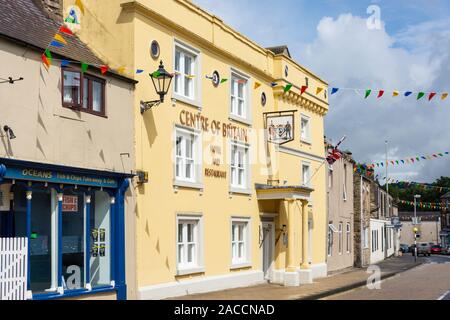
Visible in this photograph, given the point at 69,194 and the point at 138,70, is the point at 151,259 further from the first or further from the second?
the point at 138,70

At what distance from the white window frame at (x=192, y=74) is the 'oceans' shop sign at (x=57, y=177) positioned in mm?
4147

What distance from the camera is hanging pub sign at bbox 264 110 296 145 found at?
80.9 feet

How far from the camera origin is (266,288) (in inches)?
904

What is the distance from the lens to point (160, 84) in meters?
17.8

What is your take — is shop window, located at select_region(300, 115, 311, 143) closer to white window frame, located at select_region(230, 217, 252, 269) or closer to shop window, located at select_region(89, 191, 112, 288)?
white window frame, located at select_region(230, 217, 252, 269)

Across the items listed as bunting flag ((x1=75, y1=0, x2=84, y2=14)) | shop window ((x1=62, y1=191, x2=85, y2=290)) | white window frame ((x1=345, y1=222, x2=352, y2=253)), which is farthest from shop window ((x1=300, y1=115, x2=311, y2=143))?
shop window ((x1=62, y1=191, x2=85, y2=290))

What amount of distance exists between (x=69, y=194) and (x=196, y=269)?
5.83 m

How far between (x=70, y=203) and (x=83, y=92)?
2710 millimetres

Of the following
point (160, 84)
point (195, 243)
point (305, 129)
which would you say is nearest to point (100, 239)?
point (160, 84)

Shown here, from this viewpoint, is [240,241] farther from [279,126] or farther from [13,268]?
[13,268]

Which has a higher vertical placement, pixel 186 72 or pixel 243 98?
pixel 186 72

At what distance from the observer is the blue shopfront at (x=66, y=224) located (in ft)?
46.2

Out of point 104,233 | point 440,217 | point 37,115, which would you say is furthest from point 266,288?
point 440,217

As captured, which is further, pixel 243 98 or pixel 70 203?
pixel 243 98
